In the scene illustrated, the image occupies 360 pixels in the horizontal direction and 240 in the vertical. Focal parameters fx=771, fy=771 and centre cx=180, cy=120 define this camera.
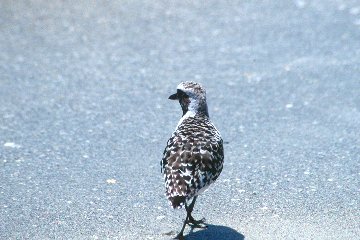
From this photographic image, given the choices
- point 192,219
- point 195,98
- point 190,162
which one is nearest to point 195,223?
point 192,219

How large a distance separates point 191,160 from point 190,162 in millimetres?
24

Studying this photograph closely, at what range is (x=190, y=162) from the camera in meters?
6.64

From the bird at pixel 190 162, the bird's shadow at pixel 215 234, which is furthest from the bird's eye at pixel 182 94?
the bird's shadow at pixel 215 234

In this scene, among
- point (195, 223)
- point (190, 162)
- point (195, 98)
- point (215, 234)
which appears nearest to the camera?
point (190, 162)

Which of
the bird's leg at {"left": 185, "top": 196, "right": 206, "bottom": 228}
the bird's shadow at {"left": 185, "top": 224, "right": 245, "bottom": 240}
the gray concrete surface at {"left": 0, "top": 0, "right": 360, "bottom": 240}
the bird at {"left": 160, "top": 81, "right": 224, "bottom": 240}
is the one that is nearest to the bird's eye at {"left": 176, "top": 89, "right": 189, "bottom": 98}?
the bird at {"left": 160, "top": 81, "right": 224, "bottom": 240}

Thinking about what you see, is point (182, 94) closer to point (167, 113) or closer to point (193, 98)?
point (193, 98)

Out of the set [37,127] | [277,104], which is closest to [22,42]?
[37,127]

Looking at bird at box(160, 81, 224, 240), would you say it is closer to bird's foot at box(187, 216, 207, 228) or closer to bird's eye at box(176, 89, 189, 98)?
bird's foot at box(187, 216, 207, 228)

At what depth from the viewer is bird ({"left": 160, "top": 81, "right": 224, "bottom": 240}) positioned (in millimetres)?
6438

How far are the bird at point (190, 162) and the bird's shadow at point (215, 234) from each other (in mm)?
91

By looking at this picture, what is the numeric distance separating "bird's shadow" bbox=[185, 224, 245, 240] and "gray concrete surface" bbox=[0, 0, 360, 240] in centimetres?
2

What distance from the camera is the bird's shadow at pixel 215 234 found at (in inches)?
274

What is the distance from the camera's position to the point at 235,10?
14812mm

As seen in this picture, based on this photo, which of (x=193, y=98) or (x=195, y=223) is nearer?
(x=195, y=223)
